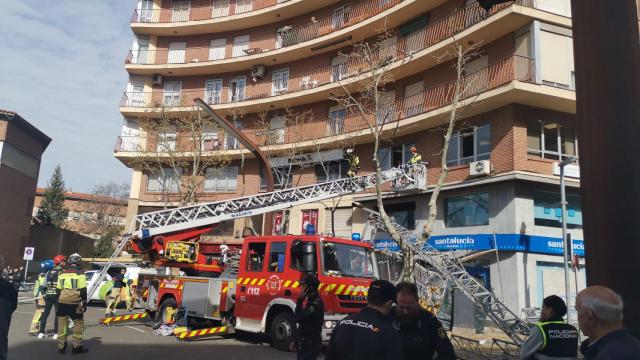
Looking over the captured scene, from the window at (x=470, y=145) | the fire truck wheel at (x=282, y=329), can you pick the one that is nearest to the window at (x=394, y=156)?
the window at (x=470, y=145)

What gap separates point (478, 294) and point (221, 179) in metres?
21.7

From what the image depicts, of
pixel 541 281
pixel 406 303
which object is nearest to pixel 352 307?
pixel 406 303

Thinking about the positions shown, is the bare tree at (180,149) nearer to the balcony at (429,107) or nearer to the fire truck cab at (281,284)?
the balcony at (429,107)

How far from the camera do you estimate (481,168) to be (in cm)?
1966

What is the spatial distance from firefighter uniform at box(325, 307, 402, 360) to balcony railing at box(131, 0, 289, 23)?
3252cm

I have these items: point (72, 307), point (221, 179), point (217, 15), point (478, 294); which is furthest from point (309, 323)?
point (217, 15)

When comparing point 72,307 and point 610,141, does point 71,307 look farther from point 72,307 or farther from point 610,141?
point 610,141

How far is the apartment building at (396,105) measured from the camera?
62.5 feet

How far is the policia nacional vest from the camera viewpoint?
4074 millimetres

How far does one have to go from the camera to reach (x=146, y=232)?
14562 mm

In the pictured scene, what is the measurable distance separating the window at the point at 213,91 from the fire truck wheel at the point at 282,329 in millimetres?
25611

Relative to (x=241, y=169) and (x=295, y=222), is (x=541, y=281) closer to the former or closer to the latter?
(x=295, y=222)

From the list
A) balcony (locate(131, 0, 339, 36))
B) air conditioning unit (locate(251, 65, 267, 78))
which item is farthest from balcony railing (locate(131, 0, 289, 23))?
air conditioning unit (locate(251, 65, 267, 78))

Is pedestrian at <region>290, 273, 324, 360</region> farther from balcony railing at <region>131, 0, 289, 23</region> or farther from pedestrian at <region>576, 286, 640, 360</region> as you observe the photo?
balcony railing at <region>131, 0, 289, 23</region>
